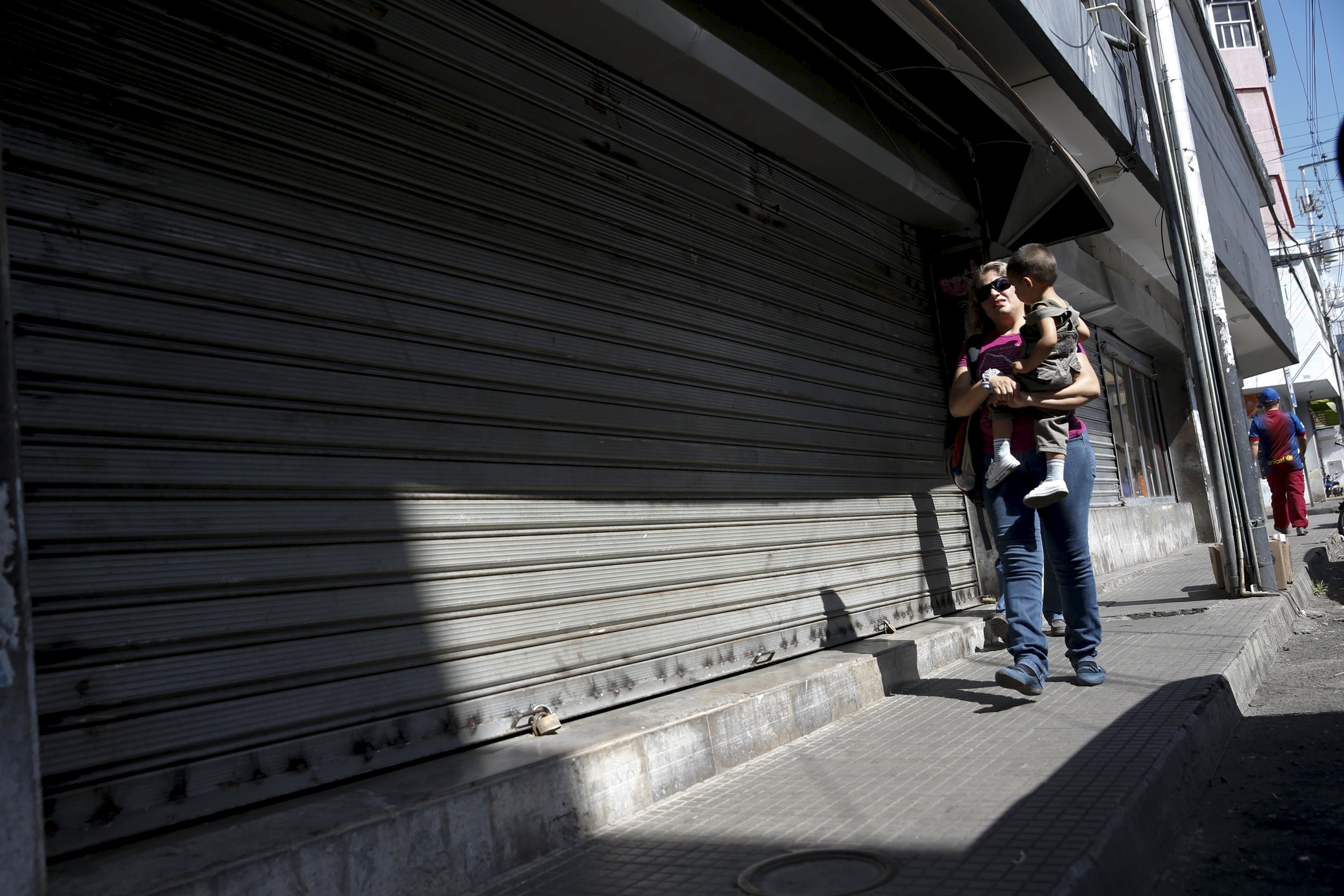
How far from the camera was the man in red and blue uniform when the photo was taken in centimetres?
1155

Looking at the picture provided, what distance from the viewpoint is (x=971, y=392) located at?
4.27 meters

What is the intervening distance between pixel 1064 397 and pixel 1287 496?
10.3m

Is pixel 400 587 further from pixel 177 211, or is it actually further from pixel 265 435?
pixel 177 211

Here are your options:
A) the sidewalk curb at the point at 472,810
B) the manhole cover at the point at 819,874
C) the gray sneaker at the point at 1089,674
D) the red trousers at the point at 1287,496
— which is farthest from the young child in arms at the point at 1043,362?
the red trousers at the point at 1287,496

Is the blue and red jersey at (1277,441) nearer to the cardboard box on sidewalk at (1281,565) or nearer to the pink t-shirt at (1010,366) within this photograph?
the cardboard box on sidewalk at (1281,565)

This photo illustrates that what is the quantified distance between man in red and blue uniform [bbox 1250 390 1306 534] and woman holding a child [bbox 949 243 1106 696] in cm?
894

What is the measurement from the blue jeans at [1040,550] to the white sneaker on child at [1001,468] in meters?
0.07

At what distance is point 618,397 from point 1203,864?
269 centimetres

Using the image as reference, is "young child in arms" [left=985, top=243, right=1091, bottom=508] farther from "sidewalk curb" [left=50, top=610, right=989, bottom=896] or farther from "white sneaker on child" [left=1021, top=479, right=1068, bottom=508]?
"sidewalk curb" [left=50, top=610, right=989, bottom=896]

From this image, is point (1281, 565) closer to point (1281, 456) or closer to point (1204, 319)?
point (1204, 319)

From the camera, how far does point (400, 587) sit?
3.05 metres

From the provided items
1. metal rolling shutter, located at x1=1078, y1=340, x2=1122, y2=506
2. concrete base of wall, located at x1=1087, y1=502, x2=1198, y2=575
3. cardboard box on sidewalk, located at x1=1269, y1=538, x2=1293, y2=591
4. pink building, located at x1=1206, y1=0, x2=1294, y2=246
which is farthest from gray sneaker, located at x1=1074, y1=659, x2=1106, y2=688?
pink building, located at x1=1206, y1=0, x2=1294, y2=246

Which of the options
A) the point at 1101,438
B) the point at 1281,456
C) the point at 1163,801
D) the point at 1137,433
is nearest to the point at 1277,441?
the point at 1281,456

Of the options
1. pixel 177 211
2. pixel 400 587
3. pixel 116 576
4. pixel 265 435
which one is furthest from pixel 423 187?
pixel 116 576
